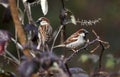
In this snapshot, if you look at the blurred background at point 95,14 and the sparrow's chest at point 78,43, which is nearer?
the sparrow's chest at point 78,43

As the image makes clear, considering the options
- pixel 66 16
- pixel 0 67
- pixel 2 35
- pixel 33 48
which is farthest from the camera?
pixel 66 16

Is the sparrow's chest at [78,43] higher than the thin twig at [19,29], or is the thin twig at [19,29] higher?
the sparrow's chest at [78,43]

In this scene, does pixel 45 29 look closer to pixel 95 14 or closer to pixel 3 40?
pixel 3 40

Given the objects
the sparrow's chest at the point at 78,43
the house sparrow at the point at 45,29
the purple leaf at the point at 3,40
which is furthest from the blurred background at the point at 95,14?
the purple leaf at the point at 3,40

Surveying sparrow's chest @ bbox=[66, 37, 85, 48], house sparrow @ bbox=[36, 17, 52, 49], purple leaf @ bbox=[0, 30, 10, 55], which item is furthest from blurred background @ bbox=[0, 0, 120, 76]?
purple leaf @ bbox=[0, 30, 10, 55]

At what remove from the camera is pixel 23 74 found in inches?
55.2

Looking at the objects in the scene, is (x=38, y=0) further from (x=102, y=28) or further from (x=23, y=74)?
(x=102, y=28)

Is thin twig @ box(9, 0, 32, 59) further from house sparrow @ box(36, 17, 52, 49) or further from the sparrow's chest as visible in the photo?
the sparrow's chest

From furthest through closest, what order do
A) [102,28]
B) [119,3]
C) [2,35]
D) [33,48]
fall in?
[102,28]
[119,3]
[2,35]
[33,48]

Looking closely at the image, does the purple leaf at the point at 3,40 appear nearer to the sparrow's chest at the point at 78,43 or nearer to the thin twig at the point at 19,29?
the thin twig at the point at 19,29

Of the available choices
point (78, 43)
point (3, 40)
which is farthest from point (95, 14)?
point (3, 40)

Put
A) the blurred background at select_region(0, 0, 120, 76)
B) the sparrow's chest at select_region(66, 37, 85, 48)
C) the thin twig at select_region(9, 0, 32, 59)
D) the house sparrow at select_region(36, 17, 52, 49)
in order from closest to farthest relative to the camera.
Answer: the thin twig at select_region(9, 0, 32, 59), the house sparrow at select_region(36, 17, 52, 49), the sparrow's chest at select_region(66, 37, 85, 48), the blurred background at select_region(0, 0, 120, 76)

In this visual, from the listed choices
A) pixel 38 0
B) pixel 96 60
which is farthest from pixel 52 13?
pixel 38 0

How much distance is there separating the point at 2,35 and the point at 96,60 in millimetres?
1249
